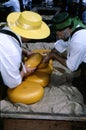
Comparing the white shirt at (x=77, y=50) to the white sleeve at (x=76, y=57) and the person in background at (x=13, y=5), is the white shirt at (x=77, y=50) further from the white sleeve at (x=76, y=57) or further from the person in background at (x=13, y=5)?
the person in background at (x=13, y=5)

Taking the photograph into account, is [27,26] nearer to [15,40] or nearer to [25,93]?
[15,40]

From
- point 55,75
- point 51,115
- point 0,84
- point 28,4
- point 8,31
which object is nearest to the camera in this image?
point 51,115

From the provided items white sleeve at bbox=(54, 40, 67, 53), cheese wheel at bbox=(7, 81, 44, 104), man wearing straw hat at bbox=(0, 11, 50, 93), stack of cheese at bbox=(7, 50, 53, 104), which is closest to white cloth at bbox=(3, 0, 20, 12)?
white sleeve at bbox=(54, 40, 67, 53)

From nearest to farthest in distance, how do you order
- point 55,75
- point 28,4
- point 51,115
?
point 51,115
point 55,75
point 28,4

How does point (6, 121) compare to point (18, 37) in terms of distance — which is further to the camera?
point (18, 37)

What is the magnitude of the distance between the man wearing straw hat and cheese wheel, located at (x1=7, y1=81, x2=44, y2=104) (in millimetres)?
62

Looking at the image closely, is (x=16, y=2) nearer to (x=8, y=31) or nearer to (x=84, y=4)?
(x=84, y=4)

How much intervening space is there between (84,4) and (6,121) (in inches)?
185

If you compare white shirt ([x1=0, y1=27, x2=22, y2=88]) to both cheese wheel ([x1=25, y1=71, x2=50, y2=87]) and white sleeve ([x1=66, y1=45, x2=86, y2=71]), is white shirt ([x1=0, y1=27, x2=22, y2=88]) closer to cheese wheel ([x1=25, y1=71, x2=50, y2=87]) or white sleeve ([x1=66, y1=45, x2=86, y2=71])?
cheese wheel ([x1=25, y1=71, x2=50, y2=87])

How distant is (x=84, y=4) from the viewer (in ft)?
20.7

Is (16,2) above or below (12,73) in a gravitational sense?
below

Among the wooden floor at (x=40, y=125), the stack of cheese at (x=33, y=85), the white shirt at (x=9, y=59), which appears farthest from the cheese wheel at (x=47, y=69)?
the wooden floor at (x=40, y=125)

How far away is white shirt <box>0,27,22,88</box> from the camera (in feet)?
7.26

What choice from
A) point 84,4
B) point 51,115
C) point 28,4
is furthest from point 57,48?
point 28,4
